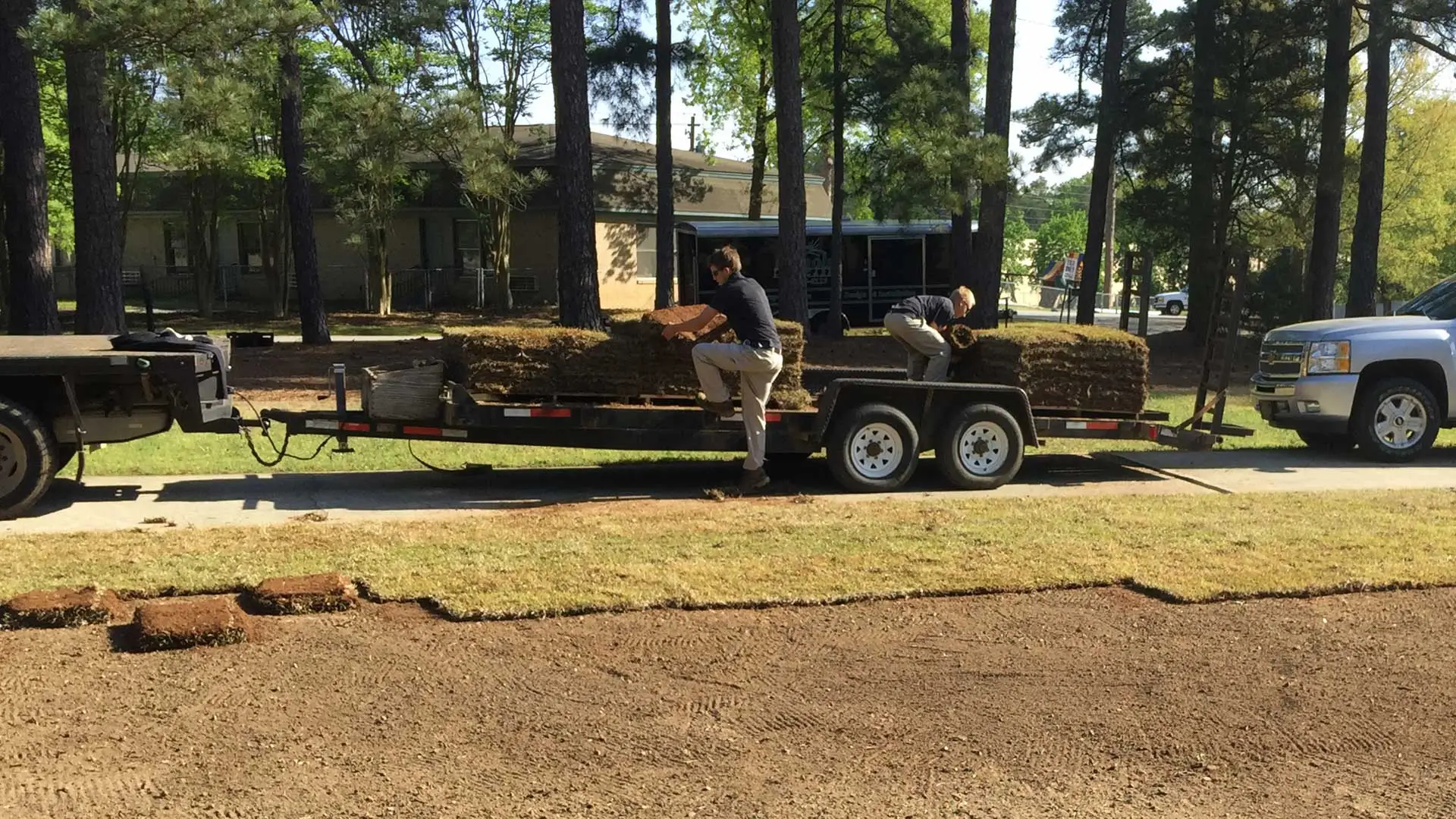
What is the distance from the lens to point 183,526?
8.07 metres

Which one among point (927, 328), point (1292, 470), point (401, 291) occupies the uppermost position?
point (927, 328)

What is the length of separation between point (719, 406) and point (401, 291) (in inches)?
1190

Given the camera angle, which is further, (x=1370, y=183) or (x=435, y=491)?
(x=1370, y=183)

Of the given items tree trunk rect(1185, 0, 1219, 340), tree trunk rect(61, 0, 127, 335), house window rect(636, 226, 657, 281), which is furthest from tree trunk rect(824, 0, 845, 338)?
tree trunk rect(61, 0, 127, 335)

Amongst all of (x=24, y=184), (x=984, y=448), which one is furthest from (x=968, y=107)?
(x=24, y=184)

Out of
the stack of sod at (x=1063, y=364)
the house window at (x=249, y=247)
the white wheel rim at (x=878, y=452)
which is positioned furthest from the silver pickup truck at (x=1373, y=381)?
the house window at (x=249, y=247)

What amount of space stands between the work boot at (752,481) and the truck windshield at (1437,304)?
7.47 m

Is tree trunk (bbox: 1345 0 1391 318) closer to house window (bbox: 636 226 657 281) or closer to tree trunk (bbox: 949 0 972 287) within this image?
tree trunk (bbox: 949 0 972 287)

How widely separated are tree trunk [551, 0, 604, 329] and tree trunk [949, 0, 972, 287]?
5.99 meters

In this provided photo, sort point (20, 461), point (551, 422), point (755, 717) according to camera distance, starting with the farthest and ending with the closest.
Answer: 1. point (551, 422)
2. point (20, 461)
3. point (755, 717)

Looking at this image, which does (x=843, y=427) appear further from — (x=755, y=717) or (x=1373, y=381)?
(x=1373, y=381)

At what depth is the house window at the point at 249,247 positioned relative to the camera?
131 feet

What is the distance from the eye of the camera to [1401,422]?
39.2 ft

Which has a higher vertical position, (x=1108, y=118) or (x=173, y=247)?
(x=1108, y=118)
